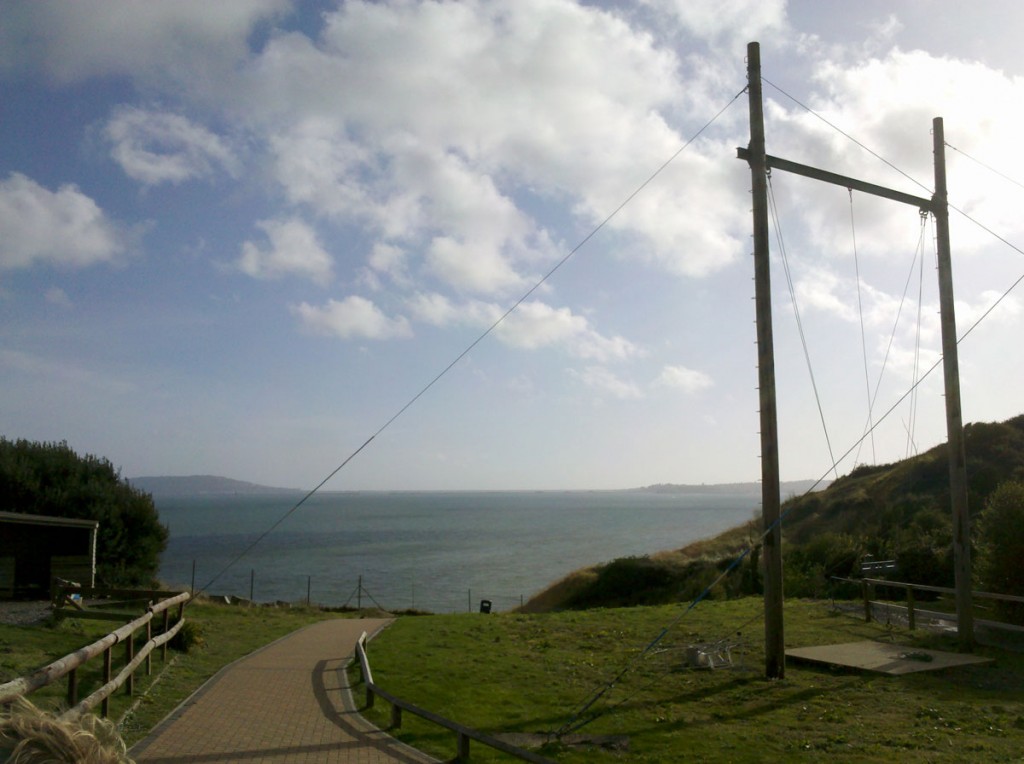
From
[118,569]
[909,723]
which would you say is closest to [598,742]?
[909,723]

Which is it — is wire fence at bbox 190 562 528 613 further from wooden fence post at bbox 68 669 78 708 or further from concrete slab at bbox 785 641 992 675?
wooden fence post at bbox 68 669 78 708

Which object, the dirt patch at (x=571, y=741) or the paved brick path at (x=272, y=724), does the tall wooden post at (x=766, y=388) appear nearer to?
the dirt patch at (x=571, y=741)

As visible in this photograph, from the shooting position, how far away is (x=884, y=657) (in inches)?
573

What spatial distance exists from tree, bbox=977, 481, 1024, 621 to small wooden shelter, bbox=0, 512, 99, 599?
81.0ft

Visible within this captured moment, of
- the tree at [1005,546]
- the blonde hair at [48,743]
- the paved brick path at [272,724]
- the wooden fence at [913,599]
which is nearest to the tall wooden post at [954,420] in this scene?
the wooden fence at [913,599]

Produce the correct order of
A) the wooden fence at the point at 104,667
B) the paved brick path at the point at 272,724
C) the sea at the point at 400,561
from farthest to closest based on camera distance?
the sea at the point at 400,561 → the paved brick path at the point at 272,724 → the wooden fence at the point at 104,667

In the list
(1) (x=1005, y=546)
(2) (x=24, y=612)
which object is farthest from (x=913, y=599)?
(2) (x=24, y=612)

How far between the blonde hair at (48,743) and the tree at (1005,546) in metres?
18.4

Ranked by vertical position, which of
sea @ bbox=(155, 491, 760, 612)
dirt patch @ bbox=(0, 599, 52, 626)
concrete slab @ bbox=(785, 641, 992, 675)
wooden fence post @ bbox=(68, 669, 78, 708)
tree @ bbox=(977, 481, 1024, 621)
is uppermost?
tree @ bbox=(977, 481, 1024, 621)

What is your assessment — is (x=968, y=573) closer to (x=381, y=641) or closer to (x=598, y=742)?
(x=598, y=742)

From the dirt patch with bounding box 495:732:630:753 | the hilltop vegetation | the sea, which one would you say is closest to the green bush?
the sea

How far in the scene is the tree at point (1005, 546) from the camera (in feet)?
56.4

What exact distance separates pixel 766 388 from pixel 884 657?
5.30 meters

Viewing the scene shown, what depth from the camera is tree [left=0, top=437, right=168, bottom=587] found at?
32406mm
